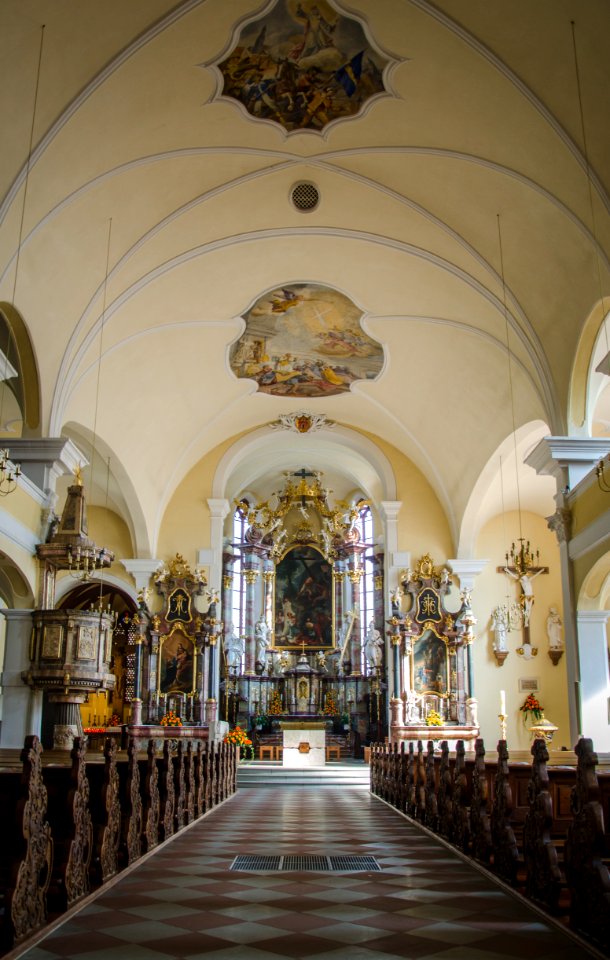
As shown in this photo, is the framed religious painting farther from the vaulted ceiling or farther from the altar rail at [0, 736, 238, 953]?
the altar rail at [0, 736, 238, 953]

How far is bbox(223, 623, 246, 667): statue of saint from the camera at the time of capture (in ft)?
78.7

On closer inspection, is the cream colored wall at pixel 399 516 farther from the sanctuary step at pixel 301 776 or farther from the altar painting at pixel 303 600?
the altar painting at pixel 303 600

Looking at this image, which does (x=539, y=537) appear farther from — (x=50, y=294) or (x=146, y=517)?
(x=50, y=294)

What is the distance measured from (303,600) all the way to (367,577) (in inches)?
79.9

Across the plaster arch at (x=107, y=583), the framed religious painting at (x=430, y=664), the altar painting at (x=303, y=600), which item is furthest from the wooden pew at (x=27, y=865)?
the altar painting at (x=303, y=600)

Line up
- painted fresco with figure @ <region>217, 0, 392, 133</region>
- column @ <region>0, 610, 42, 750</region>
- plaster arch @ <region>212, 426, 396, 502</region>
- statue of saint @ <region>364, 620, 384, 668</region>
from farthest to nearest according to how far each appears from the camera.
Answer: statue of saint @ <region>364, 620, 384, 668</region>
plaster arch @ <region>212, 426, 396, 502</region>
column @ <region>0, 610, 42, 750</region>
painted fresco with figure @ <region>217, 0, 392, 133</region>

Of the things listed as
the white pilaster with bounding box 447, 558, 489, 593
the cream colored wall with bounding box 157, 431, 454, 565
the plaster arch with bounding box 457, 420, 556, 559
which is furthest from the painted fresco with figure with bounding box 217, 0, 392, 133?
the white pilaster with bounding box 447, 558, 489, 593

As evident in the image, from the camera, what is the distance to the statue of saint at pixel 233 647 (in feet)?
78.7

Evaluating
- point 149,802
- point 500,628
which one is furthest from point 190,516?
point 149,802

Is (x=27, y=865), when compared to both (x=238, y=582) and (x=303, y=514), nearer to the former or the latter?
(x=238, y=582)

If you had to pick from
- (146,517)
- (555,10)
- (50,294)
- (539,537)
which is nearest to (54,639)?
(50,294)

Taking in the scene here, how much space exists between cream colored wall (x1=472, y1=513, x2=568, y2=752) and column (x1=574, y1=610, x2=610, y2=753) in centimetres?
783

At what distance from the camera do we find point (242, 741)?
67.1 ft

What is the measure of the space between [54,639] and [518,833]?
8378 mm
